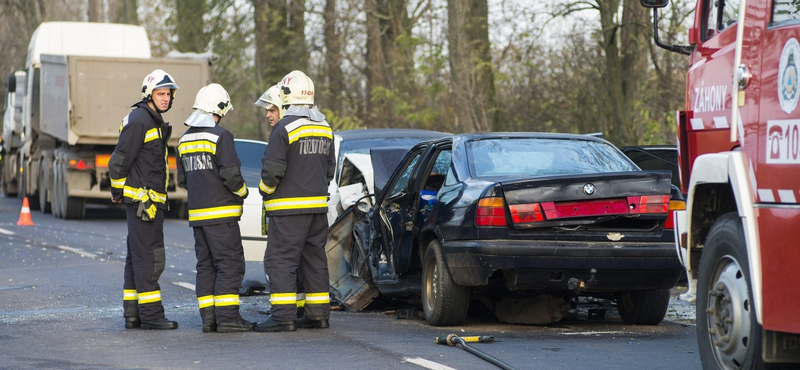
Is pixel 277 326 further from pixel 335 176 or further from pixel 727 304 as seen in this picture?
pixel 727 304

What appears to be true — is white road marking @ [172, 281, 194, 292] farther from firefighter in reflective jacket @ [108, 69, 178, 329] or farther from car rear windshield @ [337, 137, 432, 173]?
firefighter in reflective jacket @ [108, 69, 178, 329]

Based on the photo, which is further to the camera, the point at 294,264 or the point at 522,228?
the point at 294,264

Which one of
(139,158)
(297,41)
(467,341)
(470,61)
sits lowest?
(467,341)

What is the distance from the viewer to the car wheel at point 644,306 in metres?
8.20

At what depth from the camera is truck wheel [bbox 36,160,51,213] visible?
23.6 m

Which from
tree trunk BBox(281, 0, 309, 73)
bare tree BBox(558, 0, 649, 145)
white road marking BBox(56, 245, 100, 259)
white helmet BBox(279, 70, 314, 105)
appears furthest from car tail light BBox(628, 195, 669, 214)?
tree trunk BBox(281, 0, 309, 73)

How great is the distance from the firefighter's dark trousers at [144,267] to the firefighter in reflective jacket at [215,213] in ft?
1.11

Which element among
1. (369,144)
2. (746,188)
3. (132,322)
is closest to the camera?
(746,188)

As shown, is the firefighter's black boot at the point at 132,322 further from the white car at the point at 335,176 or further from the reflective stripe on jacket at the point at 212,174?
the white car at the point at 335,176

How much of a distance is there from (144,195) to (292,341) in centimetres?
156

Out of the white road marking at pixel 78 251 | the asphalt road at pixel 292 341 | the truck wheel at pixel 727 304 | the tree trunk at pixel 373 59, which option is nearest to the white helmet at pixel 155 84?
the asphalt road at pixel 292 341

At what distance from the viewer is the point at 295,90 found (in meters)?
8.17

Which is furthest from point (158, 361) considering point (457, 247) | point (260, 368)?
point (457, 247)

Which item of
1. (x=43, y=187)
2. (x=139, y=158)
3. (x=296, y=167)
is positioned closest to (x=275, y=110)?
(x=296, y=167)
